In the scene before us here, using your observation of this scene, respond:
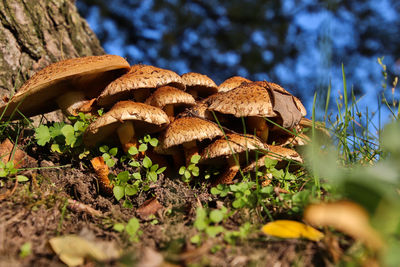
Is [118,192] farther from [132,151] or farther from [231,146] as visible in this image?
[231,146]

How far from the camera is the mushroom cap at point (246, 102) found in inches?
71.1

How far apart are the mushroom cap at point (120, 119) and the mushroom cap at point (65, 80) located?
1.01 ft

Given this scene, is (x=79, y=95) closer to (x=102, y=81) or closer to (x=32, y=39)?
(x=102, y=81)

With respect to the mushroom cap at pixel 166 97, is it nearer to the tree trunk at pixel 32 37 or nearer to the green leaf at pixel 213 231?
the green leaf at pixel 213 231

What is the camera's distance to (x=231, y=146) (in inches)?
68.6

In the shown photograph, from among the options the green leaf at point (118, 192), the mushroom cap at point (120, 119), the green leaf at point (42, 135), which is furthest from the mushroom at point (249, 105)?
the green leaf at point (42, 135)

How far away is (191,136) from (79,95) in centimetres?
90

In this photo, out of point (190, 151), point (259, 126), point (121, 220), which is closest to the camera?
point (121, 220)

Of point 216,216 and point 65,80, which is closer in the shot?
point 216,216

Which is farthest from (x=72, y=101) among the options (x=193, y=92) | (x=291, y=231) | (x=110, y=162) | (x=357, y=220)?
(x=357, y=220)

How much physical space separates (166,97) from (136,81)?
0.20 m

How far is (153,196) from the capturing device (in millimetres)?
1721

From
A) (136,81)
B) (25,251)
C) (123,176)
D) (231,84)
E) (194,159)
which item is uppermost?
(231,84)

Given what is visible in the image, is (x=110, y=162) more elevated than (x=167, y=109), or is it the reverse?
(x=167, y=109)
